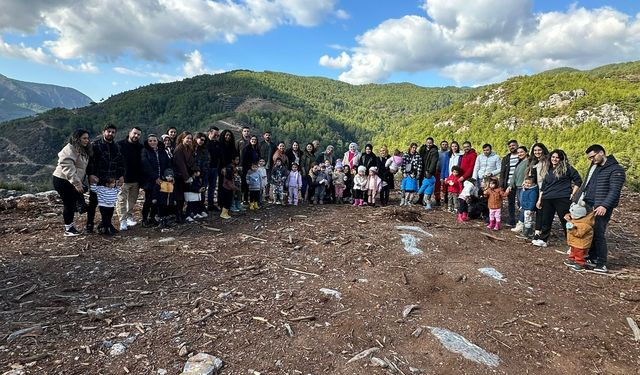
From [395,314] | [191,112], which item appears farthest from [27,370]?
[191,112]

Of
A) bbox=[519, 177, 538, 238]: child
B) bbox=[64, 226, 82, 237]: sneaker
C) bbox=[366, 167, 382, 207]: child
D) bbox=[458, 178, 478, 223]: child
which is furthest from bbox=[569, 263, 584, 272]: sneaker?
bbox=[64, 226, 82, 237]: sneaker

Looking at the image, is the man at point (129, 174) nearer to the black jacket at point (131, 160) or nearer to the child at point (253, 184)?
the black jacket at point (131, 160)

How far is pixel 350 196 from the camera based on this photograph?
37.4 ft

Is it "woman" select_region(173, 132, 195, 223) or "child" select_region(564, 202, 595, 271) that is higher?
"woman" select_region(173, 132, 195, 223)

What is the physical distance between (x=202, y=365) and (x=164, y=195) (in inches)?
192

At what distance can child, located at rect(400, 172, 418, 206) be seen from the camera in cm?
1045

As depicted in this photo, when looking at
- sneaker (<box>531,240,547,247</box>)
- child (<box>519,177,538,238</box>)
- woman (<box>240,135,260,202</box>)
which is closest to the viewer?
sneaker (<box>531,240,547,247</box>)

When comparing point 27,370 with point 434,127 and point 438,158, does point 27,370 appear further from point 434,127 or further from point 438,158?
point 434,127

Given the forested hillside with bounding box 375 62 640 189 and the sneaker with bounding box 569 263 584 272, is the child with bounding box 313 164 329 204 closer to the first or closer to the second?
the sneaker with bounding box 569 263 584 272

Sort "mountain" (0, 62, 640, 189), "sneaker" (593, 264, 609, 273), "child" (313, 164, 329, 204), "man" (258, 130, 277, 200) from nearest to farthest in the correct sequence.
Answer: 1. "sneaker" (593, 264, 609, 273)
2. "man" (258, 130, 277, 200)
3. "child" (313, 164, 329, 204)
4. "mountain" (0, 62, 640, 189)

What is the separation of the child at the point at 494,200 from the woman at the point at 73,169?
27.9ft

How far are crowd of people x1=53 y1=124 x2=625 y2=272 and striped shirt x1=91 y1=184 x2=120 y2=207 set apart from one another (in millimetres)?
16

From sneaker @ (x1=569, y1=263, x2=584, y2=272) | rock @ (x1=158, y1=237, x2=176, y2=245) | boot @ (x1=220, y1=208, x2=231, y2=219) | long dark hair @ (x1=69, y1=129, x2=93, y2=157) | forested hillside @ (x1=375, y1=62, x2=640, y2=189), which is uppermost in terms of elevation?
forested hillside @ (x1=375, y1=62, x2=640, y2=189)

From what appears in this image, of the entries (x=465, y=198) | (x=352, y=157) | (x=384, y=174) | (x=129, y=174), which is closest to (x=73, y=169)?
(x=129, y=174)
